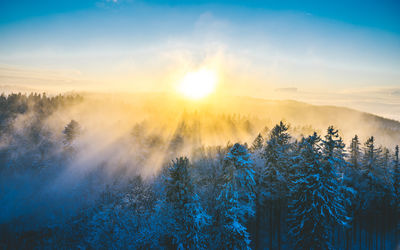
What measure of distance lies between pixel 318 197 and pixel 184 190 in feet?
45.2

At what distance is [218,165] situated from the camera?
1834 inches

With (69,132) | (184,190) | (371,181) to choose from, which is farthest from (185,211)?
(69,132)

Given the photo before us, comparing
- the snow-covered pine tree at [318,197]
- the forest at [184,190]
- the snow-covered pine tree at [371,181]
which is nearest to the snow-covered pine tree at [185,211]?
the forest at [184,190]

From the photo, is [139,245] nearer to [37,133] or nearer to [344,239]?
[344,239]

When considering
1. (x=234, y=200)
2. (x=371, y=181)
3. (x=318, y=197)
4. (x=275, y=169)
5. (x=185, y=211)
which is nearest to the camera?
(x=318, y=197)

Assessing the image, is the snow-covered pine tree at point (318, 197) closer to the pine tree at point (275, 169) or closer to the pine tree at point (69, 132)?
the pine tree at point (275, 169)

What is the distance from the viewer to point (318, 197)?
2030 centimetres

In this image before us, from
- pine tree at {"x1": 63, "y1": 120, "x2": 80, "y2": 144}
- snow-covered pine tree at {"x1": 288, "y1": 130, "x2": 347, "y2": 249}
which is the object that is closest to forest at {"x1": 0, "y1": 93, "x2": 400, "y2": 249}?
snow-covered pine tree at {"x1": 288, "y1": 130, "x2": 347, "y2": 249}

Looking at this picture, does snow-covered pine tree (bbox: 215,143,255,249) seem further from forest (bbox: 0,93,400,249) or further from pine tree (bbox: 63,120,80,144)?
pine tree (bbox: 63,120,80,144)

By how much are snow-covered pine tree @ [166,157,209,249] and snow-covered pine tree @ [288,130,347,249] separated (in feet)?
35.4

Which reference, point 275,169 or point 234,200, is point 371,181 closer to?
point 275,169

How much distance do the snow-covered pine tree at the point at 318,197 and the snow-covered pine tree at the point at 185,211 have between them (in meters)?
10.8

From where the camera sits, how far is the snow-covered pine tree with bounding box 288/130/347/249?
65.9 feet

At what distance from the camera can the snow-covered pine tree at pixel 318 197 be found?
2009cm
